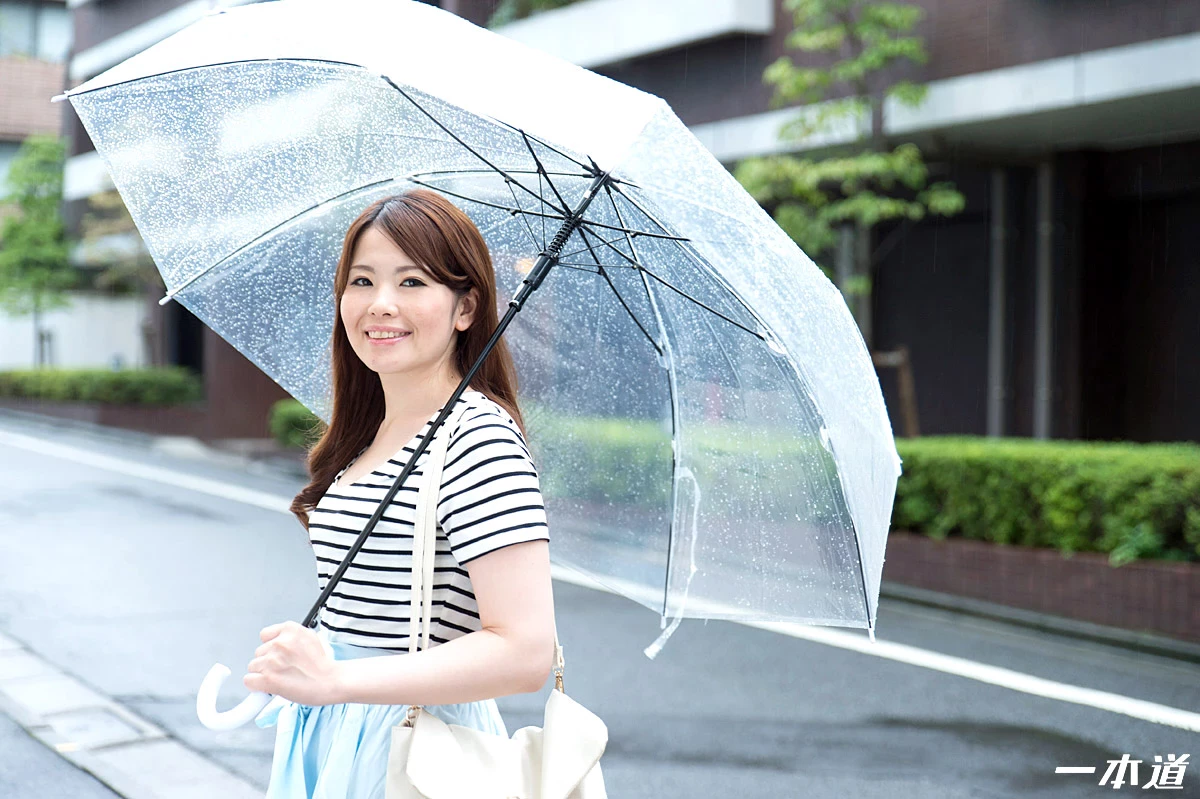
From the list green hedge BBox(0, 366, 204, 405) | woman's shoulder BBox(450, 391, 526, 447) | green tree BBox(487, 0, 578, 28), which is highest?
green tree BBox(487, 0, 578, 28)

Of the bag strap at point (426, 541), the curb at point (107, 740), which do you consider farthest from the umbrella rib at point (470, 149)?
the curb at point (107, 740)

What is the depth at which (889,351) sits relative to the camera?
583 inches

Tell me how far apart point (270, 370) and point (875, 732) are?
12.3 feet

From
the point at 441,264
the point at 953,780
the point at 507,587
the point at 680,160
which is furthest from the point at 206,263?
the point at 953,780

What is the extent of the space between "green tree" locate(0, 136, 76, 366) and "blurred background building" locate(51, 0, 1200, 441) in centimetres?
1741

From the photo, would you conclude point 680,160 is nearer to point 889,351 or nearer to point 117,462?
point 889,351

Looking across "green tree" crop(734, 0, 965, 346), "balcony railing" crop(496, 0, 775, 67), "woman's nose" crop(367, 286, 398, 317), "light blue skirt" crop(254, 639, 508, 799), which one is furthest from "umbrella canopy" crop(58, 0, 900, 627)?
"balcony railing" crop(496, 0, 775, 67)

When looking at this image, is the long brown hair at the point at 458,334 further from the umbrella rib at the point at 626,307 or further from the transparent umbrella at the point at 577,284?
the umbrella rib at the point at 626,307

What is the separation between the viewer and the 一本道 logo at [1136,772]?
5070 mm

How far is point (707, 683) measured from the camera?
21.1 ft

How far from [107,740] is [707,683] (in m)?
2.82

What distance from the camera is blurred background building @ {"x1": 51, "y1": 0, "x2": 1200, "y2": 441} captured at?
1063 centimetres

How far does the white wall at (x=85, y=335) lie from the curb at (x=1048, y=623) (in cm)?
3088

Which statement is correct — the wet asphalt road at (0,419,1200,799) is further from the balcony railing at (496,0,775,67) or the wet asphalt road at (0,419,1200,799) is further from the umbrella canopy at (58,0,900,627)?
the balcony railing at (496,0,775,67)
